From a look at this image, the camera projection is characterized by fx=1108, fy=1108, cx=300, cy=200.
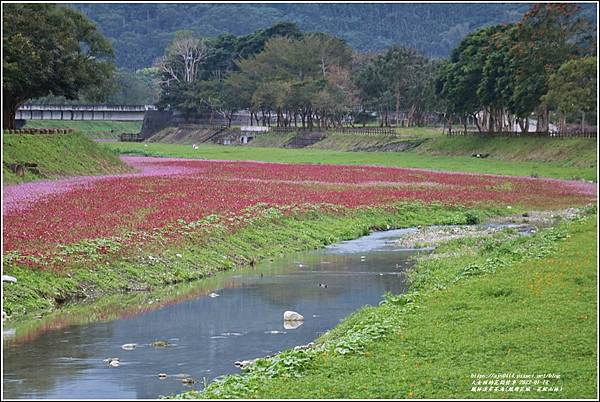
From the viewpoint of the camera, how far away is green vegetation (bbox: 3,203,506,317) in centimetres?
2339

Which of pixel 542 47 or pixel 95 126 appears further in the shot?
pixel 95 126

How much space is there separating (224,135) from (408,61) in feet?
79.3

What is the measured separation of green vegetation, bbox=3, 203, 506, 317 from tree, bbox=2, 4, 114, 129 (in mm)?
25985

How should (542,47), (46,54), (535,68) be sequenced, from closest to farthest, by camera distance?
1. (46,54)
2. (535,68)
3. (542,47)

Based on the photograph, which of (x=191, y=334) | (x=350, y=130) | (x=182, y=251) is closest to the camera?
(x=191, y=334)

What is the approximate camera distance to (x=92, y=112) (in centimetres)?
15712

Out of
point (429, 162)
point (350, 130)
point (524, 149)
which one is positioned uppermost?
point (350, 130)

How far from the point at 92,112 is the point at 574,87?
9888 centimetres

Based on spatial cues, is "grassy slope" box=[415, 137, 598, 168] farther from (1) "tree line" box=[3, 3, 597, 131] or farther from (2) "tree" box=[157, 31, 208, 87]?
(2) "tree" box=[157, 31, 208, 87]

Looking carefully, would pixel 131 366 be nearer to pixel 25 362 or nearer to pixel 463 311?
pixel 25 362

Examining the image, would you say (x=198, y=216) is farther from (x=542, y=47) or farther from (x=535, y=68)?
(x=542, y=47)

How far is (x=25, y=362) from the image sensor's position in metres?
17.7

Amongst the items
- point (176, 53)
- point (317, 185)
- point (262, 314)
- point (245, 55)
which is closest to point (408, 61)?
point (245, 55)

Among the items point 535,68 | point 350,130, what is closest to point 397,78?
point 350,130
